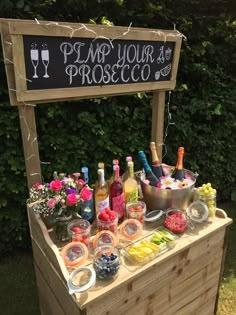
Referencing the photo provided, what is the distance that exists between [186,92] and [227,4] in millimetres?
1128

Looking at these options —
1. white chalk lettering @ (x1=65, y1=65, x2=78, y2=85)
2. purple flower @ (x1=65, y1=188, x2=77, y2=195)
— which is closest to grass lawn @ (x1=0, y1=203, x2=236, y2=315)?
purple flower @ (x1=65, y1=188, x2=77, y2=195)

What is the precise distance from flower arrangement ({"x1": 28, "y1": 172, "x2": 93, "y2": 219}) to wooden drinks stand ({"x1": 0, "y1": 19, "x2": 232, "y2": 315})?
0.28ft

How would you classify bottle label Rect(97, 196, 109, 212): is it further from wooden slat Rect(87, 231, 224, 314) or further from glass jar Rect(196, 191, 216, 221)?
glass jar Rect(196, 191, 216, 221)

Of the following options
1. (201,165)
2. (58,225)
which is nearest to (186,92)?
(201,165)

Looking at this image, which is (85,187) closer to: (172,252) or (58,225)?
(58,225)

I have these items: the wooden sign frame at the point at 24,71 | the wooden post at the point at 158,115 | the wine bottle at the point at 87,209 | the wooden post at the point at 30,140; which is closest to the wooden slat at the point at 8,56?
the wooden sign frame at the point at 24,71

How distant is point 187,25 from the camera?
2.73 metres

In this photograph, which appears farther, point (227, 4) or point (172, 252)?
point (227, 4)

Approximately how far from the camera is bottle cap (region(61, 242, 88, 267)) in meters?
1.33

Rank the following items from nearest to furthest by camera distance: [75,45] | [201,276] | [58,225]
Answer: [75,45], [58,225], [201,276]

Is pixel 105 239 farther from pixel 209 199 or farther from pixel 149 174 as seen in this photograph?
pixel 209 199

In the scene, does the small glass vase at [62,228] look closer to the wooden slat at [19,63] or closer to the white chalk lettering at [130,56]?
the wooden slat at [19,63]

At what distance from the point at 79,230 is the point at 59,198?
19 centimetres

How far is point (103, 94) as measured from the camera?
151 centimetres
